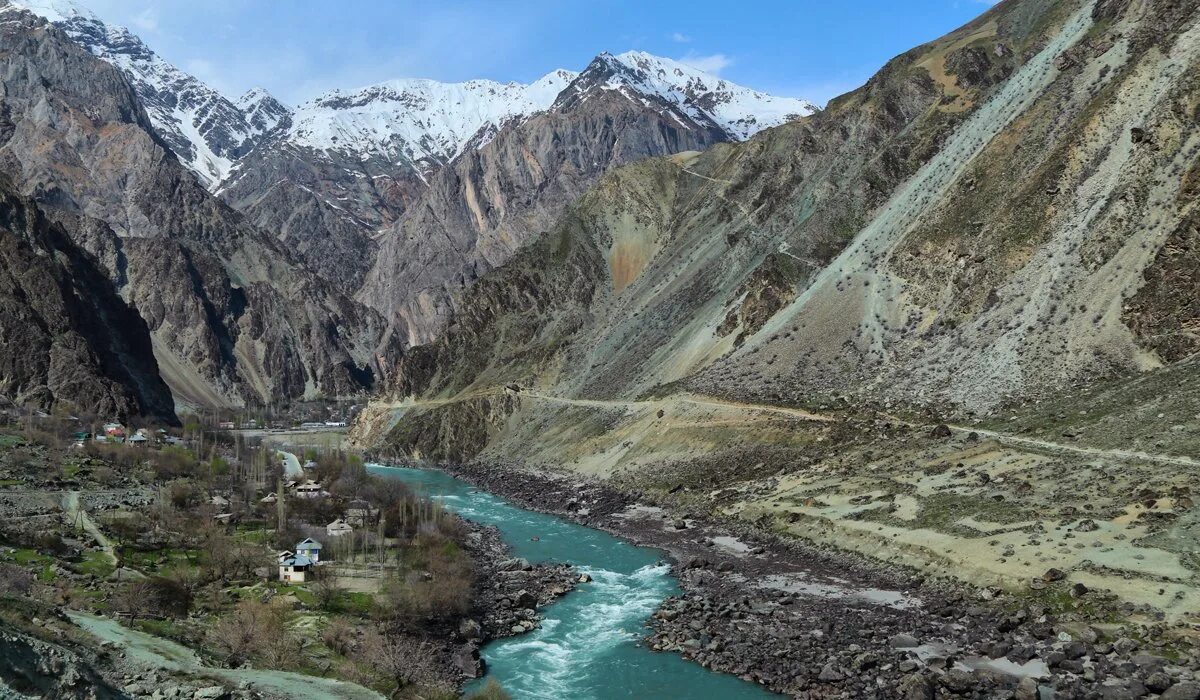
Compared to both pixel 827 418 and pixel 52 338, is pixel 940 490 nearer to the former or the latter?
pixel 827 418

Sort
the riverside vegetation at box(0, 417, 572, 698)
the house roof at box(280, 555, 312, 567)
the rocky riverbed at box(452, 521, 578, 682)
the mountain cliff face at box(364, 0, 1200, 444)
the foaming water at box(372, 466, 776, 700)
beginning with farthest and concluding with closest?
1. the mountain cliff face at box(364, 0, 1200, 444)
2. the house roof at box(280, 555, 312, 567)
3. the rocky riverbed at box(452, 521, 578, 682)
4. the foaming water at box(372, 466, 776, 700)
5. the riverside vegetation at box(0, 417, 572, 698)

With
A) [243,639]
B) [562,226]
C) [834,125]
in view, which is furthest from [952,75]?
[243,639]

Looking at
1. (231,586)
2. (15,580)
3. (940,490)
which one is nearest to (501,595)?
(231,586)

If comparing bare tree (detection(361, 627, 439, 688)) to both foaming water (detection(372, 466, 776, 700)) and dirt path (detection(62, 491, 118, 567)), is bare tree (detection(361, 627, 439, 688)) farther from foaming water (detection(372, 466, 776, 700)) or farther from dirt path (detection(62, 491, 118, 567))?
dirt path (detection(62, 491, 118, 567))

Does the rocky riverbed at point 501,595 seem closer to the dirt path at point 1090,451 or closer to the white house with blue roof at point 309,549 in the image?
the white house with blue roof at point 309,549

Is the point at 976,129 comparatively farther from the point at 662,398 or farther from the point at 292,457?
the point at 292,457

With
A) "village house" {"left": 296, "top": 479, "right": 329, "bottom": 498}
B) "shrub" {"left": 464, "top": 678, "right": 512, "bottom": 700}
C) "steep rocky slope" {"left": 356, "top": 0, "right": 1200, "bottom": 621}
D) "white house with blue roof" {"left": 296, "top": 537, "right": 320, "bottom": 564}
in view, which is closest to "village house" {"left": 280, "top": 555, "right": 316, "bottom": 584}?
"white house with blue roof" {"left": 296, "top": 537, "right": 320, "bottom": 564}
